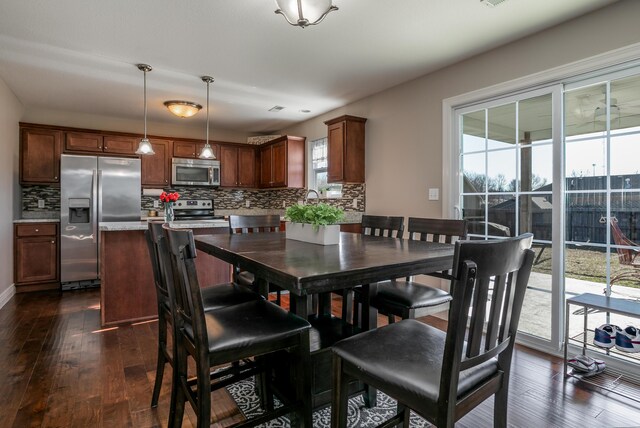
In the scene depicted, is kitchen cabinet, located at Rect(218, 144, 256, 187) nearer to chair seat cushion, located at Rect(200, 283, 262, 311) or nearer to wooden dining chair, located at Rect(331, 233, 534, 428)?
chair seat cushion, located at Rect(200, 283, 262, 311)

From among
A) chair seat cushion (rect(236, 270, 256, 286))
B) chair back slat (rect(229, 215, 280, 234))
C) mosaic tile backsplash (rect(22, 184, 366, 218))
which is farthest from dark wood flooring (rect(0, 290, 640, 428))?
mosaic tile backsplash (rect(22, 184, 366, 218))

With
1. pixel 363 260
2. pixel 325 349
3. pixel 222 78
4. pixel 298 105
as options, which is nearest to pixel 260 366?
pixel 325 349

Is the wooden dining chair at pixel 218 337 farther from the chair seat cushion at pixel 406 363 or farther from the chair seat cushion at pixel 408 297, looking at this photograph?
the chair seat cushion at pixel 408 297

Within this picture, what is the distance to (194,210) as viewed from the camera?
586 cm

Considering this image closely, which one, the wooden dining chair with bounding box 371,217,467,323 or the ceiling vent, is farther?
the ceiling vent

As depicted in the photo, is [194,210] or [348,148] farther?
[194,210]

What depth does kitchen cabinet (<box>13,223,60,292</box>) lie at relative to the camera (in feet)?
14.0

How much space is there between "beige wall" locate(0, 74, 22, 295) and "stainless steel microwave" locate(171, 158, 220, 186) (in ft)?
6.22

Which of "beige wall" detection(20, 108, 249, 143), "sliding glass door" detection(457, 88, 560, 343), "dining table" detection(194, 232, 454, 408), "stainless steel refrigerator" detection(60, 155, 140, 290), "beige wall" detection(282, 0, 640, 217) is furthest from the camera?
"beige wall" detection(20, 108, 249, 143)

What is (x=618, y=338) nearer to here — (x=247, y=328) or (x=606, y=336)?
(x=606, y=336)

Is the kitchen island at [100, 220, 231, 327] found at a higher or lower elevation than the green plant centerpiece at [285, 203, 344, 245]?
lower

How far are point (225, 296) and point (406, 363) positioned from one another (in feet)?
3.84

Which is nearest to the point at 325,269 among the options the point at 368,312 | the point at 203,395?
the point at 203,395

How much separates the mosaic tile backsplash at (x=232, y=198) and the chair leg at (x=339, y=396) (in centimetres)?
329
